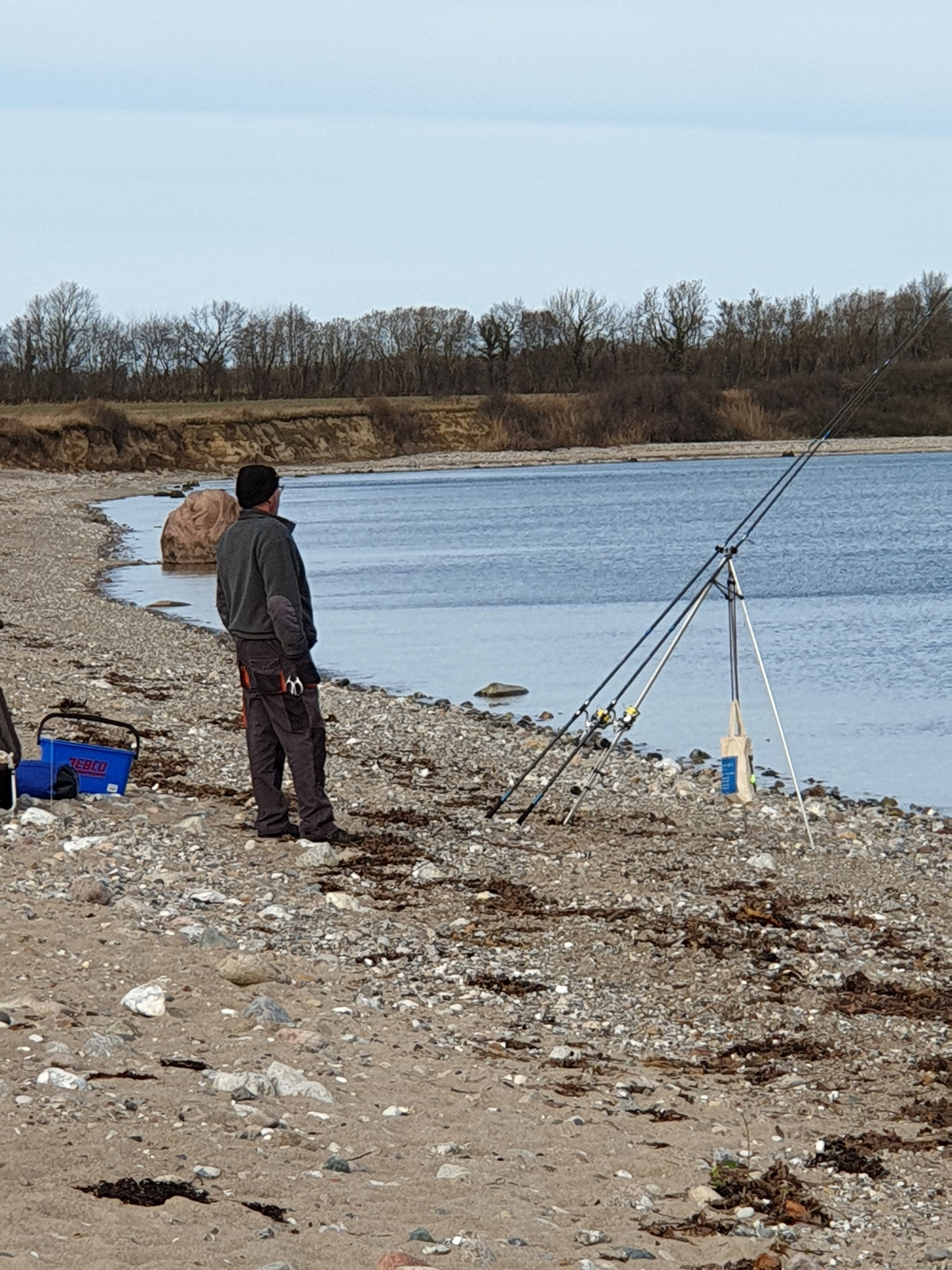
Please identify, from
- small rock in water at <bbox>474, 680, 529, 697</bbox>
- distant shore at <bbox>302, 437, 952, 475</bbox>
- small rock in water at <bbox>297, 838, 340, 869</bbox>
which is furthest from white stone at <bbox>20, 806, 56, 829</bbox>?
distant shore at <bbox>302, 437, 952, 475</bbox>

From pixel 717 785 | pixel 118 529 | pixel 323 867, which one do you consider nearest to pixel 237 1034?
pixel 323 867

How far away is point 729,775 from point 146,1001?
572 cm

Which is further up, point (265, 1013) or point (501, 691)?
point (265, 1013)

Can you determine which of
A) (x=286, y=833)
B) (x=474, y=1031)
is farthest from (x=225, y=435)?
(x=474, y=1031)

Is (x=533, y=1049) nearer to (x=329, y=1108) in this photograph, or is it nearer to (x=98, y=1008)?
(x=329, y=1108)

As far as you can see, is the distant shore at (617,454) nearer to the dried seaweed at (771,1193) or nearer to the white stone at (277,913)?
the white stone at (277,913)

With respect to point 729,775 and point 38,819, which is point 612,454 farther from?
point 38,819

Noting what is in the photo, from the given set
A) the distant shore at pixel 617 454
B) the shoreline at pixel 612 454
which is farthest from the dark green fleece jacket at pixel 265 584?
the distant shore at pixel 617 454

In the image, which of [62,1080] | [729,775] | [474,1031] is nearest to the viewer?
[62,1080]

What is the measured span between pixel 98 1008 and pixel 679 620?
5402 mm

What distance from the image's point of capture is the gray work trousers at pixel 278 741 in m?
8.48

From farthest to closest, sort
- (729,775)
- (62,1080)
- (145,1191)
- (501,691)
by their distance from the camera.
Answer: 1. (501,691)
2. (729,775)
3. (62,1080)
4. (145,1191)

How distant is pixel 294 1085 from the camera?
5.23 meters

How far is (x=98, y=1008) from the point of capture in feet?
19.0
